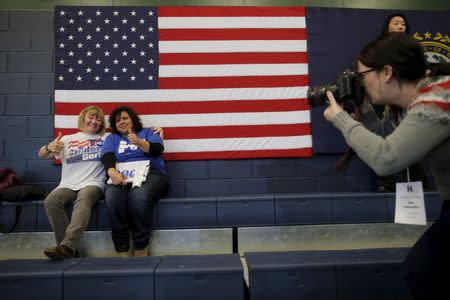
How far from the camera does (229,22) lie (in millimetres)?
2916

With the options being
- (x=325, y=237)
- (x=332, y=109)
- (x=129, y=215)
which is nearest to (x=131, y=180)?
(x=129, y=215)

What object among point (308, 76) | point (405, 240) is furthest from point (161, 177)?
point (405, 240)

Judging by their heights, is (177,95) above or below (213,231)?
above

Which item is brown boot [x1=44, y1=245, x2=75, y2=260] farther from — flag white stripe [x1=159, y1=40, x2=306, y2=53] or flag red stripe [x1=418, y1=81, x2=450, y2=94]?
flag white stripe [x1=159, y1=40, x2=306, y2=53]

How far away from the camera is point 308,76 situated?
290 centimetres

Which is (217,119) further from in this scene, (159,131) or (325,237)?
(325,237)

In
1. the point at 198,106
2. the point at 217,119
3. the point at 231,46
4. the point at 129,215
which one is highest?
the point at 231,46

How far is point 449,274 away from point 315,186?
2.08m

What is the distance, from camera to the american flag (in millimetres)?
2799

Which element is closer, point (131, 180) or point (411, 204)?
point (411, 204)

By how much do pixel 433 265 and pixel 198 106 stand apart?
222 centimetres

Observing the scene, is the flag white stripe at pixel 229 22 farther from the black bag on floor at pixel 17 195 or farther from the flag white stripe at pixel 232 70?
the black bag on floor at pixel 17 195

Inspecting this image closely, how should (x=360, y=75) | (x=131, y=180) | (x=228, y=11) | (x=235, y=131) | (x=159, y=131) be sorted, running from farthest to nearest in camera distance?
(x=228, y=11), (x=235, y=131), (x=159, y=131), (x=131, y=180), (x=360, y=75)

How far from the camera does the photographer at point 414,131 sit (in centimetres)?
77
